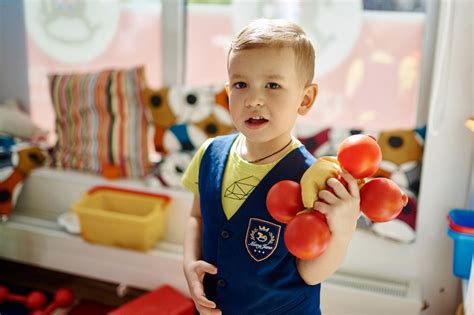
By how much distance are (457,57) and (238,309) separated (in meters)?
0.95

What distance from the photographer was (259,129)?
88 centimetres

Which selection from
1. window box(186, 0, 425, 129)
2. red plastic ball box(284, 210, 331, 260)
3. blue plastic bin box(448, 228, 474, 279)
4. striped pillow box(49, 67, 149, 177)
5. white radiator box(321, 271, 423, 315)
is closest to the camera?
red plastic ball box(284, 210, 331, 260)

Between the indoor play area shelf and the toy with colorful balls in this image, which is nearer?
the toy with colorful balls

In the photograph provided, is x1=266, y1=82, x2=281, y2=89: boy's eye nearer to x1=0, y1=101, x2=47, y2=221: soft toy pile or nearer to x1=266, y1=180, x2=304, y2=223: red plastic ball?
x1=266, y1=180, x2=304, y2=223: red plastic ball

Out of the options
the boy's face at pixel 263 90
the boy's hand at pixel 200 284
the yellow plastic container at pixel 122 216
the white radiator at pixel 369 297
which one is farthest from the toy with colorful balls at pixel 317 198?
the yellow plastic container at pixel 122 216

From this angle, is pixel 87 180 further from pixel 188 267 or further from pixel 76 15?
pixel 188 267

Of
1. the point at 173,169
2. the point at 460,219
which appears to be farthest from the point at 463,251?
the point at 173,169

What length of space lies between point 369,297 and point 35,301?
1.08 metres

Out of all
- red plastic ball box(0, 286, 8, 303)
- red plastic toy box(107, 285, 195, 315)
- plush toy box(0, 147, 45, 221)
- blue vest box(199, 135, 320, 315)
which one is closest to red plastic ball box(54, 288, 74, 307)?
red plastic ball box(0, 286, 8, 303)

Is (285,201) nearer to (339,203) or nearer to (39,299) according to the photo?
(339,203)

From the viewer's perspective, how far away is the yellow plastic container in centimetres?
175

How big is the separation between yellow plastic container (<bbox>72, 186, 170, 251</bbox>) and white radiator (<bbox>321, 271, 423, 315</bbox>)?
23.7 inches

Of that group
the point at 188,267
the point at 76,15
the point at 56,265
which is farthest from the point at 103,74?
the point at 188,267

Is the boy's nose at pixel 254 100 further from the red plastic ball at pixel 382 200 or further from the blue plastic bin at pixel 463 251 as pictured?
the blue plastic bin at pixel 463 251
